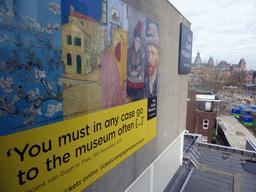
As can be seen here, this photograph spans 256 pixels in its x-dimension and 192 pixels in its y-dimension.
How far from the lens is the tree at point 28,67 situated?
1681mm

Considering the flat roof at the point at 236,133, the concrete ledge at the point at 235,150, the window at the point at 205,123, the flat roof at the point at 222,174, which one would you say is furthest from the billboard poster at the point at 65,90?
the flat roof at the point at 236,133

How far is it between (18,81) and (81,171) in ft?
5.52

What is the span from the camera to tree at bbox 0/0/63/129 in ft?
5.51

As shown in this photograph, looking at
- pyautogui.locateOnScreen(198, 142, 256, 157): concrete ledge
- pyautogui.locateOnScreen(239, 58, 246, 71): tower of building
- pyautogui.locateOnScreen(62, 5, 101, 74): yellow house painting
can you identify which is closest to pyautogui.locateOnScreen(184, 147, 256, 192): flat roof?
pyautogui.locateOnScreen(198, 142, 256, 157): concrete ledge

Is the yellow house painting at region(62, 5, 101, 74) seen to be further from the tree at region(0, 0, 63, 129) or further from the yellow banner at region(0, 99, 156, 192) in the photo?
the yellow banner at region(0, 99, 156, 192)

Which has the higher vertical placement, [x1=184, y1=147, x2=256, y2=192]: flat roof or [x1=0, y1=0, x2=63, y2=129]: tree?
[x1=0, y1=0, x2=63, y2=129]: tree

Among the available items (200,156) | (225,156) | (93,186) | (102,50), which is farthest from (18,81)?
(225,156)

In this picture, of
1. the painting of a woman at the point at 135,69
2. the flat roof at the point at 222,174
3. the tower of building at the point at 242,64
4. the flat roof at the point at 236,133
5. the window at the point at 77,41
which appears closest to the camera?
the window at the point at 77,41

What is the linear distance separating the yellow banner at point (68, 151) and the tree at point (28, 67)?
0.26 m

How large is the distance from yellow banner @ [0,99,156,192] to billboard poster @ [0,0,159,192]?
12 mm

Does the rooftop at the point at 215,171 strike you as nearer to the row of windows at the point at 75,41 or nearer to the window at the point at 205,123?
the row of windows at the point at 75,41

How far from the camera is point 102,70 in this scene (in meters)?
2.91

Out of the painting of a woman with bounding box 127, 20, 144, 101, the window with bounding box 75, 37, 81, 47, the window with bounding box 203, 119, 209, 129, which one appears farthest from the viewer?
the window with bounding box 203, 119, 209, 129

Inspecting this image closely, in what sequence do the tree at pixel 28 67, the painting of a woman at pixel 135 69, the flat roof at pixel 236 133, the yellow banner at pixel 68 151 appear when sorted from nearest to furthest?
the tree at pixel 28 67, the yellow banner at pixel 68 151, the painting of a woman at pixel 135 69, the flat roof at pixel 236 133
